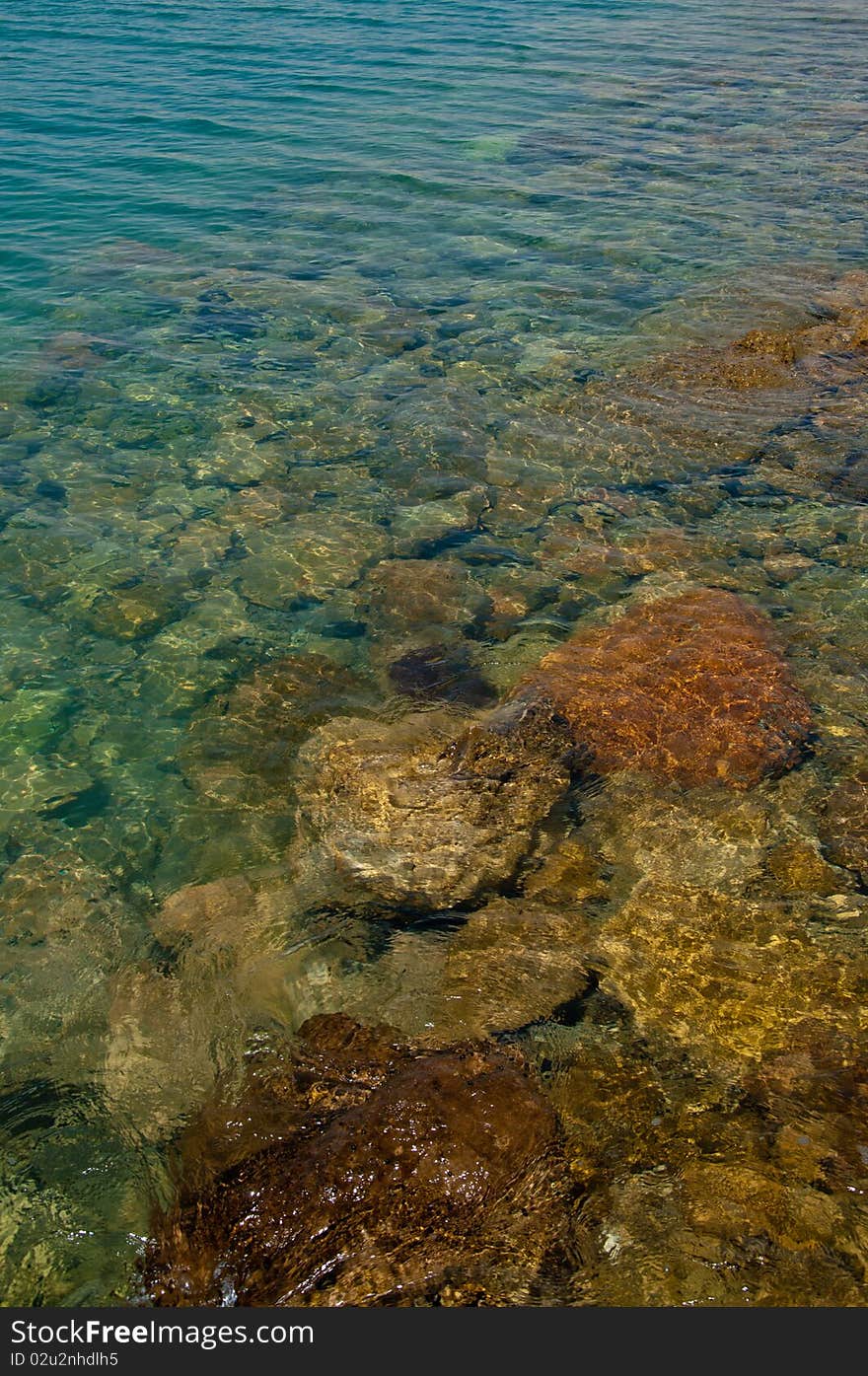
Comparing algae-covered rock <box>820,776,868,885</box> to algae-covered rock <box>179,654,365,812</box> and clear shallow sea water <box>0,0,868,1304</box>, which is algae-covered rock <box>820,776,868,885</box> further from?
algae-covered rock <box>179,654,365,812</box>

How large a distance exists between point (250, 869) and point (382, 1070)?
6.69 ft

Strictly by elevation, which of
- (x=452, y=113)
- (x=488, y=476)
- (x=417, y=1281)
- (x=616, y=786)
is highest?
(x=452, y=113)

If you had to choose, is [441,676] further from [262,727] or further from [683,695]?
[683,695]

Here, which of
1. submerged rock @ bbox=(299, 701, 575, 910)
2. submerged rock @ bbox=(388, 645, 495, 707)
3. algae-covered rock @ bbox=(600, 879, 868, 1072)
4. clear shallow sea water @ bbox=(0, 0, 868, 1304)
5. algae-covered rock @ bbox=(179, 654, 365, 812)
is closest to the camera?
algae-covered rock @ bbox=(600, 879, 868, 1072)

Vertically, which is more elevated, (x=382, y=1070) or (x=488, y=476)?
(x=488, y=476)

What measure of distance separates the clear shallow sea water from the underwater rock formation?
46 centimetres

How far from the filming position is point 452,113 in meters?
23.4

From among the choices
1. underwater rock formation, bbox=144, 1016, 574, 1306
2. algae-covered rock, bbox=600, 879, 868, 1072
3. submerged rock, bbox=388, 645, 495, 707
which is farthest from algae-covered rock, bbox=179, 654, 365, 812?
algae-covered rock, bbox=600, 879, 868, 1072

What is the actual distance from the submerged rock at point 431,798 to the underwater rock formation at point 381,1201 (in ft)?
5.00

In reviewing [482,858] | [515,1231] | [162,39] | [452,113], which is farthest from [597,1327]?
[162,39]

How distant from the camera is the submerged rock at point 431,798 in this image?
22.1ft

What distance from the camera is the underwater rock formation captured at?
4.61 metres

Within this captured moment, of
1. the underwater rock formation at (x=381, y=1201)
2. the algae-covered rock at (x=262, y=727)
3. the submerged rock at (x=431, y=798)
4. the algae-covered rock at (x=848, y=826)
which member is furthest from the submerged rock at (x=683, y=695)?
the underwater rock formation at (x=381, y=1201)

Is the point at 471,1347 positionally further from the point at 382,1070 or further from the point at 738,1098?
the point at 738,1098
